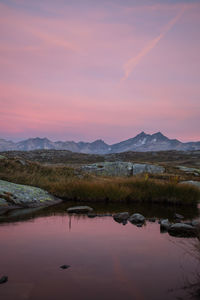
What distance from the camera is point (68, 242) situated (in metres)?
7.49

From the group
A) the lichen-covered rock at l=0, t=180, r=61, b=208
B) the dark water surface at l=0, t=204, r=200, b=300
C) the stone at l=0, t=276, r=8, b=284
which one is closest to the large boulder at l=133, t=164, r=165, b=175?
the lichen-covered rock at l=0, t=180, r=61, b=208

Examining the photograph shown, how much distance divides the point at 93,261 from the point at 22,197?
7.94m

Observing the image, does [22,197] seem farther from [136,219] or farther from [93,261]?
[93,261]

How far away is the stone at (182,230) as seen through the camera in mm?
8352

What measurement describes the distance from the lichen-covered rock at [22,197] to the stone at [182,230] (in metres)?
7.12

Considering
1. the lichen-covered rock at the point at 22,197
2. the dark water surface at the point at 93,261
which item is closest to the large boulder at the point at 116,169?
the lichen-covered rock at the point at 22,197

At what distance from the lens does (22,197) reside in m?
13.1

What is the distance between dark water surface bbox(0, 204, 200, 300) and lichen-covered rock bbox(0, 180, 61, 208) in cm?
280

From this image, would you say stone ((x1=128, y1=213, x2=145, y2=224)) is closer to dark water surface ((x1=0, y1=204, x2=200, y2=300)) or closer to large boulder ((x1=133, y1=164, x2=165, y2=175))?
dark water surface ((x1=0, y1=204, x2=200, y2=300))

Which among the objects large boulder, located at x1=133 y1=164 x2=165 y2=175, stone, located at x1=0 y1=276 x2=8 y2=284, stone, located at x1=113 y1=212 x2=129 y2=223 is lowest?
stone, located at x1=113 y1=212 x2=129 y2=223

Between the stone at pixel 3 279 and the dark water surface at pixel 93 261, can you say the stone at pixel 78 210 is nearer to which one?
the dark water surface at pixel 93 261

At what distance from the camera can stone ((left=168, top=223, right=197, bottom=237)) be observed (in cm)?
835

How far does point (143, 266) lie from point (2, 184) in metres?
10.2

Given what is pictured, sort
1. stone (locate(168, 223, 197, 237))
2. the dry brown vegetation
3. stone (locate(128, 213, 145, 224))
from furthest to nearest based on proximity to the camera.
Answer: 1. the dry brown vegetation
2. stone (locate(128, 213, 145, 224))
3. stone (locate(168, 223, 197, 237))
